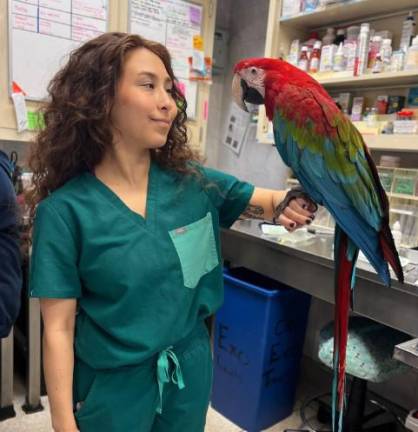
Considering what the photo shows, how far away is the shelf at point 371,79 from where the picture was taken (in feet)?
5.29

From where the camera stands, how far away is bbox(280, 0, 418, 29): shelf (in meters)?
1.70

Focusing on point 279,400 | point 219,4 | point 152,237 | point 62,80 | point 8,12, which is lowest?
point 279,400

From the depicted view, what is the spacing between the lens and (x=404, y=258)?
151 cm

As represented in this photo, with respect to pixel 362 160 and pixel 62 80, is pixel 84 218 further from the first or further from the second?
pixel 362 160

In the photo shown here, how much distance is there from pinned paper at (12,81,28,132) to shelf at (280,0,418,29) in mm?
1235

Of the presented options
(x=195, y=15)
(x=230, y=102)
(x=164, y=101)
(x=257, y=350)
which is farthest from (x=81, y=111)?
(x=230, y=102)

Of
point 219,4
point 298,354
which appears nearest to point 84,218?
point 298,354

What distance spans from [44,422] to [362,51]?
1997mm

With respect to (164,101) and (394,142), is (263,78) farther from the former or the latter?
(394,142)

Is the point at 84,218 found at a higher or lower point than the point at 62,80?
lower

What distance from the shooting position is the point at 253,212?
1015mm

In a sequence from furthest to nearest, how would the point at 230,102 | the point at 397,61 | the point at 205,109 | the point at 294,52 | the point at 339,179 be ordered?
the point at 230,102 < the point at 205,109 < the point at 294,52 < the point at 397,61 < the point at 339,179

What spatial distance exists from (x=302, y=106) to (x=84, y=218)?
0.46 m

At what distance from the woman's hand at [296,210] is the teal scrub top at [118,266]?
0.19 metres
